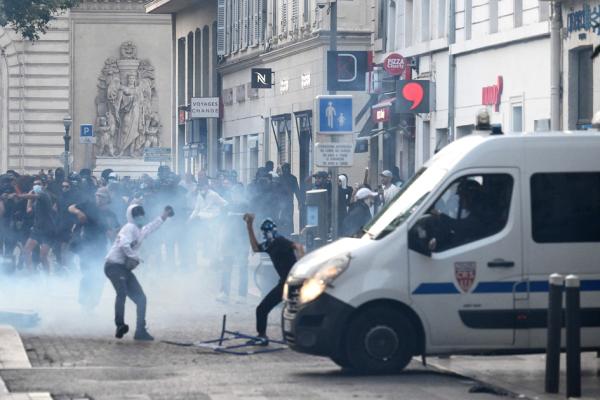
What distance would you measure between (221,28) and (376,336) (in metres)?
45.3

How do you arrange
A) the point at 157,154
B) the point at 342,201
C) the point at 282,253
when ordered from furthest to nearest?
1. the point at 157,154
2. the point at 342,201
3. the point at 282,253

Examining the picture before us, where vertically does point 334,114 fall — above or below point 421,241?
above

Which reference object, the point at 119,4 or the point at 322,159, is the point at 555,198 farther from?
the point at 119,4

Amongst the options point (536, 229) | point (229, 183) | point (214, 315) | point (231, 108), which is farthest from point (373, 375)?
point (231, 108)

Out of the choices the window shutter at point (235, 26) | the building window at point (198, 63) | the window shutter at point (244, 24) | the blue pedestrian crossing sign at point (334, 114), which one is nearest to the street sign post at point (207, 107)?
the window shutter at point (244, 24)

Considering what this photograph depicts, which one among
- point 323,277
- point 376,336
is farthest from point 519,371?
point 323,277

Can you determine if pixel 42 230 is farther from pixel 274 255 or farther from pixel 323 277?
pixel 323 277

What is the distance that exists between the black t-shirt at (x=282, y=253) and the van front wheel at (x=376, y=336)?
141 inches

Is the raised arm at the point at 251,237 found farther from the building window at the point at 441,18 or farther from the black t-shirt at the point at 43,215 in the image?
the building window at the point at 441,18

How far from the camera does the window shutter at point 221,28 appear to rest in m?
61.0

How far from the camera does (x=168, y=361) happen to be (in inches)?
711

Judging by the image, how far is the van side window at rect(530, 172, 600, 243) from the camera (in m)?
16.5

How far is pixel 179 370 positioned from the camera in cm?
1714

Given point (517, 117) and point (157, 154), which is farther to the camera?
point (157, 154)
